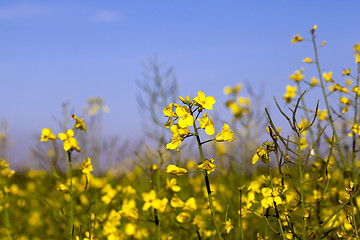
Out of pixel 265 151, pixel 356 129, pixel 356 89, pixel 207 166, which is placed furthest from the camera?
pixel 356 89

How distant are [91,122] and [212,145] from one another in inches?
102

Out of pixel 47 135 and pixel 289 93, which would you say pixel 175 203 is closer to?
pixel 47 135

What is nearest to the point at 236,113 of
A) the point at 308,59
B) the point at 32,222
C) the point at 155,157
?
the point at 308,59

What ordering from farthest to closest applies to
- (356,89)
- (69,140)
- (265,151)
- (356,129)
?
(356,89) → (356,129) → (69,140) → (265,151)

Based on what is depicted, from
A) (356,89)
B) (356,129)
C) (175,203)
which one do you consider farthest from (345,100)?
(175,203)

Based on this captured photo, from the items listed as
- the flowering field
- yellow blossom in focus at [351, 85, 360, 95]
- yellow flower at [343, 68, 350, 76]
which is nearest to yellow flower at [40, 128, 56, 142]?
the flowering field

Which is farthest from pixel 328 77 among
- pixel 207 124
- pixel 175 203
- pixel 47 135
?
pixel 47 135

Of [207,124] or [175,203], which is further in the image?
[175,203]

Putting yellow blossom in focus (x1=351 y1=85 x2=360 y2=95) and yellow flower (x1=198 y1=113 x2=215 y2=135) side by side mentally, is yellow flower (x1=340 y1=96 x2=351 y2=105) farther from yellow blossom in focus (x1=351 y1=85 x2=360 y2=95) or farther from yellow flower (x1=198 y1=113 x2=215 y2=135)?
yellow flower (x1=198 y1=113 x2=215 y2=135)

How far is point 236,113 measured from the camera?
5.77 m

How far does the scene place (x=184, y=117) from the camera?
70.2 inches

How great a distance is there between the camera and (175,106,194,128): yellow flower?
1.75 m

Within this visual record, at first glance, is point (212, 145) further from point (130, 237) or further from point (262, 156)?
point (262, 156)

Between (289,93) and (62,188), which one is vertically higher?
(289,93)
